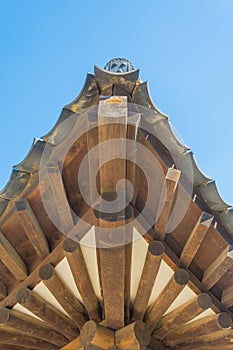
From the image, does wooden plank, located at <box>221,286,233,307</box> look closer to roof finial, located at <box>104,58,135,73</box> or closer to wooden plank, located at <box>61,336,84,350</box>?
wooden plank, located at <box>61,336,84,350</box>

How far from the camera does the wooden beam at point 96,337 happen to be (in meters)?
3.42

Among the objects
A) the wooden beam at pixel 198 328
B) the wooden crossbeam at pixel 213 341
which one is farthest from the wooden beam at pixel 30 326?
the wooden crossbeam at pixel 213 341

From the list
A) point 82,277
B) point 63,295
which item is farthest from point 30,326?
point 82,277

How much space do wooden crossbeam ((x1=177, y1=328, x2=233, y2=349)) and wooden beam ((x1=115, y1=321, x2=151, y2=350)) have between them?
0.58 meters

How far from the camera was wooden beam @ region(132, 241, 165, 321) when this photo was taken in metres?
3.19

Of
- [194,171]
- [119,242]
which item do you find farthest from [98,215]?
[194,171]

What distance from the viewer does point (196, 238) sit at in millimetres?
3355

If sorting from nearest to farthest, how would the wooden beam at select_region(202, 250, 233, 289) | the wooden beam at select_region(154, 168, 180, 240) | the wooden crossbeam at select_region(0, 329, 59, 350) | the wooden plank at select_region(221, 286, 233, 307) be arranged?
1. the wooden beam at select_region(154, 168, 180, 240)
2. the wooden beam at select_region(202, 250, 233, 289)
3. the wooden plank at select_region(221, 286, 233, 307)
4. the wooden crossbeam at select_region(0, 329, 59, 350)

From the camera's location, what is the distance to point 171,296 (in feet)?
11.4

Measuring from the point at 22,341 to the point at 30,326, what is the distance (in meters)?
0.33

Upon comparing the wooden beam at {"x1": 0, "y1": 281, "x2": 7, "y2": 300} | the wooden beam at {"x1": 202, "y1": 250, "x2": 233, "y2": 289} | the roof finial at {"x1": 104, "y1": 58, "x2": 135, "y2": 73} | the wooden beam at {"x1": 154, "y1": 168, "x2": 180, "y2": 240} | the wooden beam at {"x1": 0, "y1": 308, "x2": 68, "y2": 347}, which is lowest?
the wooden beam at {"x1": 0, "y1": 308, "x2": 68, "y2": 347}

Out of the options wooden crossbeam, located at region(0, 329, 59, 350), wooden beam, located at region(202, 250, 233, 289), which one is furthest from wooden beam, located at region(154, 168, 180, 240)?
wooden crossbeam, located at region(0, 329, 59, 350)

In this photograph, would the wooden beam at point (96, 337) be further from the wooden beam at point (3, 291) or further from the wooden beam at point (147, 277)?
the wooden beam at point (3, 291)

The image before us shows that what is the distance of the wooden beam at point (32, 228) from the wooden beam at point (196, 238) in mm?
1156
